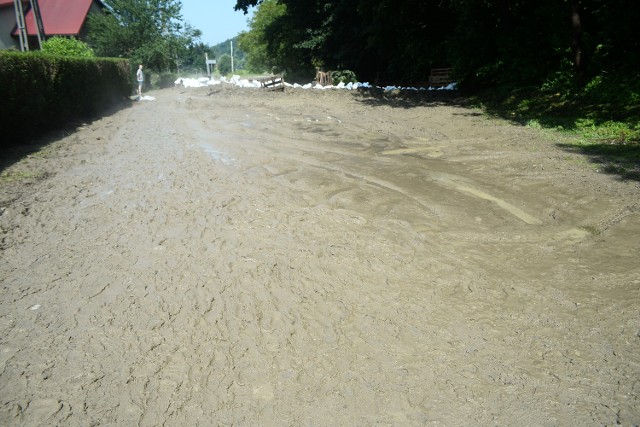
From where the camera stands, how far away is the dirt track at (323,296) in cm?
299

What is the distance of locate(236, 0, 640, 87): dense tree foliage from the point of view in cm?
1407

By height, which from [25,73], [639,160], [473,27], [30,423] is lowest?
[30,423]

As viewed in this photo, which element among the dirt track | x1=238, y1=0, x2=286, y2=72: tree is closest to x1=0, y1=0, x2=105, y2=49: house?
x1=238, y1=0, x2=286, y2=72: tree

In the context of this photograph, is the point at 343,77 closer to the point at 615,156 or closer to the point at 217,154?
the point at 217,154

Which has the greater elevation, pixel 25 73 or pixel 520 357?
pixel 25 73

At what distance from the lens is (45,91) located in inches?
500

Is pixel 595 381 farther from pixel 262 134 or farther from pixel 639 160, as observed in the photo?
pixel 262 134

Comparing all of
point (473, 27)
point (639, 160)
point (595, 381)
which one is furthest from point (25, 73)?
point (473, 27)

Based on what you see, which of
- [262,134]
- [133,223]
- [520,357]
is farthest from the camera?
[262,134]

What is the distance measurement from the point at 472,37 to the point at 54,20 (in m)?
36.1

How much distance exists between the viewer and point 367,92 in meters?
23.1

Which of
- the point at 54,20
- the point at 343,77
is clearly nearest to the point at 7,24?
the point at 54,20

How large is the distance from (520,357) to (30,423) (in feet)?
11.6

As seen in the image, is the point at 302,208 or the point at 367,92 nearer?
the point at 302,208
